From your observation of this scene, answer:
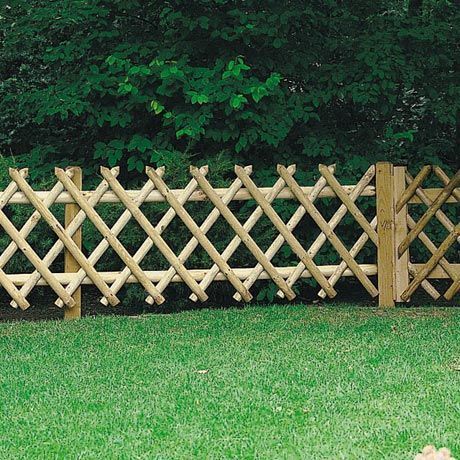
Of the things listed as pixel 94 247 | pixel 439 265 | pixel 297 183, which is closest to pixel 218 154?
pixel 297 183

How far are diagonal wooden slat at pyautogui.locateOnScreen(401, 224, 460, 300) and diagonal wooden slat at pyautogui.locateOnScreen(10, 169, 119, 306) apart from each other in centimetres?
257

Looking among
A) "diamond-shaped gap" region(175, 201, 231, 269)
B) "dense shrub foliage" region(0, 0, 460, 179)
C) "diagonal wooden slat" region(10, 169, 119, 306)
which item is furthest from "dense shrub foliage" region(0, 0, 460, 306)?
"diagonal wooden slat" region(10, 169, 119, 306)

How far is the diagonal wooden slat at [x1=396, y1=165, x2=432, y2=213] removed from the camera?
847 cm

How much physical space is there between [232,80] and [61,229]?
2103 millimetres

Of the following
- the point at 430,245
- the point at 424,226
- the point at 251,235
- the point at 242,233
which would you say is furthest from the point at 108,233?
the point at 430,245

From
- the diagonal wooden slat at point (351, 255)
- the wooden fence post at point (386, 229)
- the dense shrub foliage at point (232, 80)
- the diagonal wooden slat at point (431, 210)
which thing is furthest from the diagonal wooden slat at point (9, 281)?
the diagonal wooden slat at point (431, 210)

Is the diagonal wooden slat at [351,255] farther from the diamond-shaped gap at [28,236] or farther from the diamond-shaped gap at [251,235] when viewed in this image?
the diamond-shaped gap at [28,236]

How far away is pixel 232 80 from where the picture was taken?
877cm

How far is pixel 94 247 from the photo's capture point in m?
8.49

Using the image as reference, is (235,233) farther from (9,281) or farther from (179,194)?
(9,281)

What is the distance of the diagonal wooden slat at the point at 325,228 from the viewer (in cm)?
837

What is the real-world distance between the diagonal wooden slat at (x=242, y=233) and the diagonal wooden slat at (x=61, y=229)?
3.62 ft

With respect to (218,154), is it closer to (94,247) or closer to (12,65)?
(94,247)

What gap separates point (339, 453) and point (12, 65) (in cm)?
890
